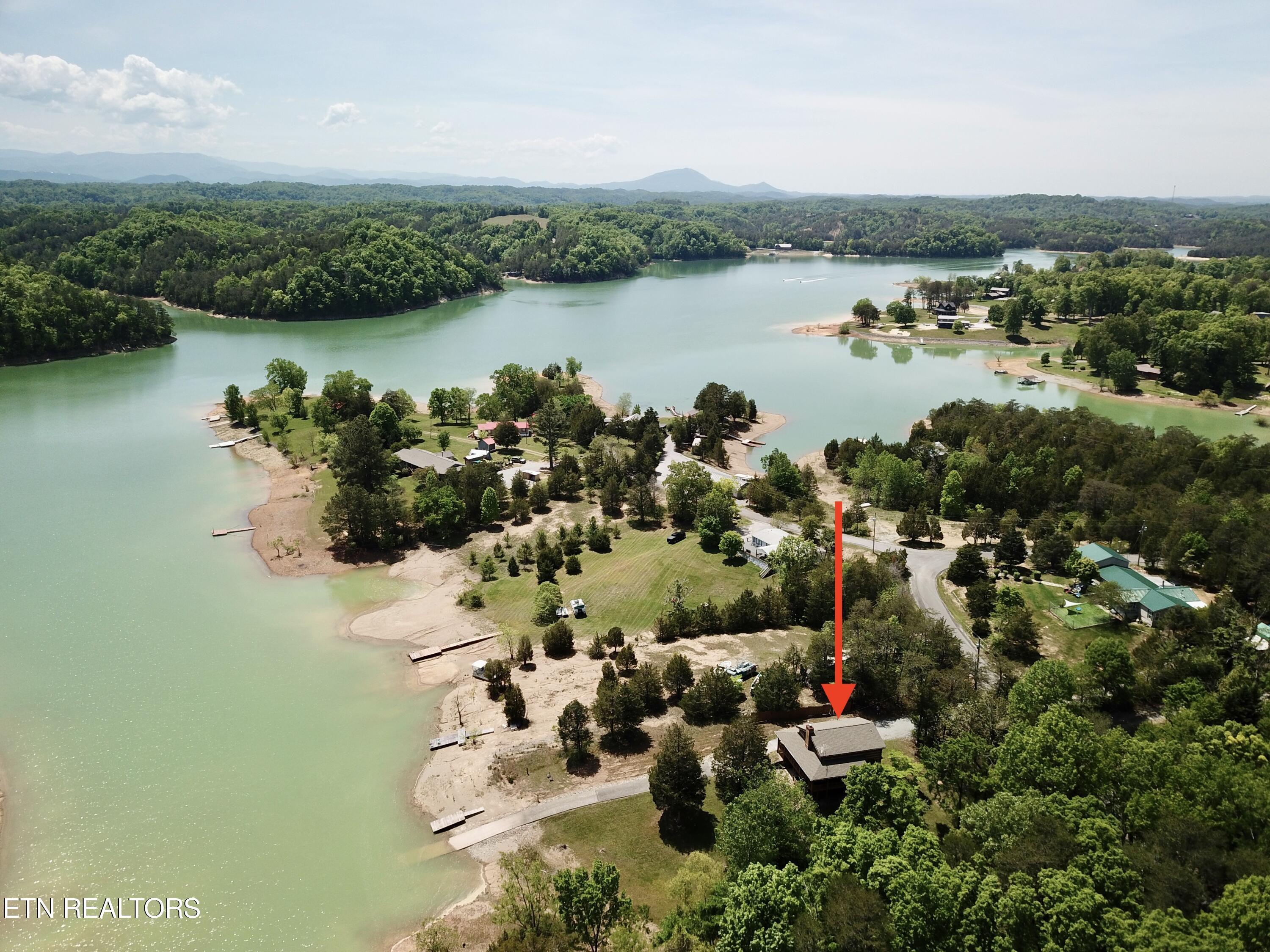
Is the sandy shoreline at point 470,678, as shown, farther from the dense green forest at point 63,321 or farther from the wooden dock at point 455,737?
the dense green forest at point 63,321

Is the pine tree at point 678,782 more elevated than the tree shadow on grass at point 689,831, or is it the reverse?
the pine tree at point 678,782

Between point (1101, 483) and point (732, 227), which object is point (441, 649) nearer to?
point (1101, 483)

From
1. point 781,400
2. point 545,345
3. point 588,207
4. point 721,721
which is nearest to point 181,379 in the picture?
point 545,345

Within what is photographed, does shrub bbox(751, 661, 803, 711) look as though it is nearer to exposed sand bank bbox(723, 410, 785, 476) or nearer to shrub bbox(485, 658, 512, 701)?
shrub bbox(485, 658, 512, 701)

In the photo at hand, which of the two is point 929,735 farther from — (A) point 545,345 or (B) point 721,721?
(A) point 545,345

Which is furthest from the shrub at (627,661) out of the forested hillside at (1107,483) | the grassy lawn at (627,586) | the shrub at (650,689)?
the forested hillside at (1107,483)

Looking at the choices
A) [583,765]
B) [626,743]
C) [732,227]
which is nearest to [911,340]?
[626,743]
